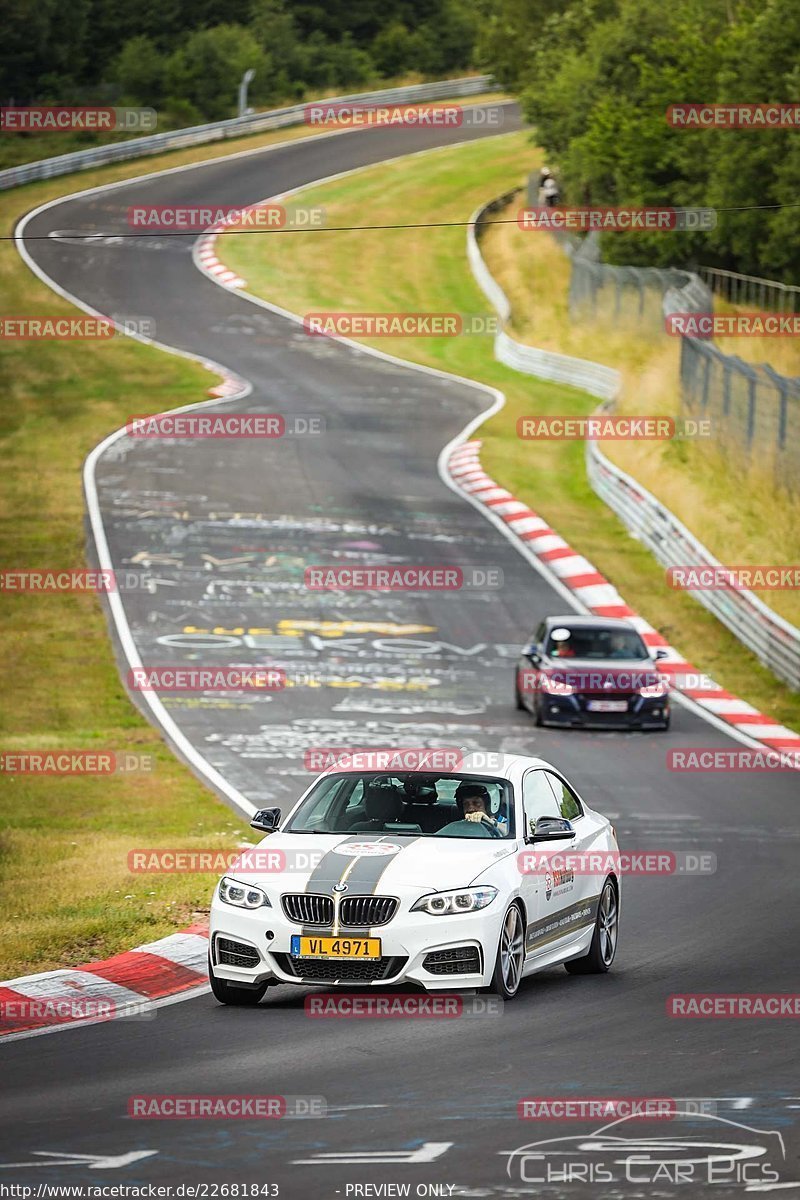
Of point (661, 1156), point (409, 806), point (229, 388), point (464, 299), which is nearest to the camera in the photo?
point (661, 1156)

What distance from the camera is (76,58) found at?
91500mm

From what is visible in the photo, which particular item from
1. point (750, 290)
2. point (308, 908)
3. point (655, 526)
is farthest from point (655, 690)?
point (750, 290)

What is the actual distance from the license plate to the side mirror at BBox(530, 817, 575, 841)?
4.74 ft

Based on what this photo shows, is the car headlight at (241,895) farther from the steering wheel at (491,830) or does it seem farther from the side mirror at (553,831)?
the side mirror at (553,831)

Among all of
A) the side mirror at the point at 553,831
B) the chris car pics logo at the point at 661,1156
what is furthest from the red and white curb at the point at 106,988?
the chris car pics logo at the point at 661,1156

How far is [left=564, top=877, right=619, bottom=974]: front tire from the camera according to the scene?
1277 cm

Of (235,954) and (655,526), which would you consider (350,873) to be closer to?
(235,954)

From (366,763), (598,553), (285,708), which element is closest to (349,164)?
(598,553)

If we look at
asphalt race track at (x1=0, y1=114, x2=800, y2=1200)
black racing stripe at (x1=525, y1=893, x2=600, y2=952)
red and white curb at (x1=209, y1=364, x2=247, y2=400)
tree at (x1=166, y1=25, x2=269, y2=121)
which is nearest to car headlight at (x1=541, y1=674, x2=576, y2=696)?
asphalt race track at (x1=0, y1=114, x2=800, y2=1200)

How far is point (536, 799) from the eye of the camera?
12828 mm

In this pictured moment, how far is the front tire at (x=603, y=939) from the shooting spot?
12.8 metres

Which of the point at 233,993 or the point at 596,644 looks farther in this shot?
the point at 596,644

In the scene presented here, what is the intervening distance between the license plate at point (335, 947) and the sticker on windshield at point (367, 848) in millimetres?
620

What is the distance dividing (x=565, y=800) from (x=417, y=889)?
7.67ft
